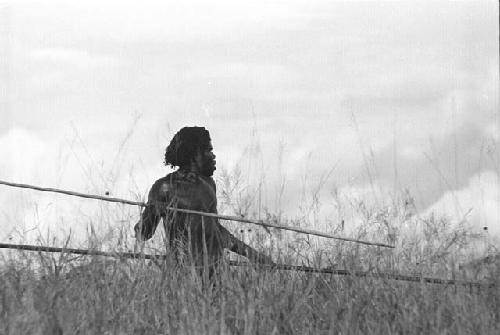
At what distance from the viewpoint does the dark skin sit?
4.94 m

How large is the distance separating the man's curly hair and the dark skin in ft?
0.11

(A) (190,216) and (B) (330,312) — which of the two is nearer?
(B) (330,312)

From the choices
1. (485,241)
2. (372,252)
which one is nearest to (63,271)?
(372,252)

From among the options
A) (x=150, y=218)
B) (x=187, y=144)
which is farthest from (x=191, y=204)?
(x=187, y=144)

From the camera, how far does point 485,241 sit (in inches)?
204

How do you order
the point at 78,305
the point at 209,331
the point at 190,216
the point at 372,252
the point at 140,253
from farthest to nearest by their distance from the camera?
the point at 190,216 < the point at 372,252 < the point at 140,253 < the point at 78,305 < the point at 209,331

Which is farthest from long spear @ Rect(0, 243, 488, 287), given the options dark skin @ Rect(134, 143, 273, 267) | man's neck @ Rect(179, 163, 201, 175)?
man's neck @ Rect(179, 163, 201, 175)

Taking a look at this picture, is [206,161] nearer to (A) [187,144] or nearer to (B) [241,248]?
(A) [187,144]

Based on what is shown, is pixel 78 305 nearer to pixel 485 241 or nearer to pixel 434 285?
pixel 434 285

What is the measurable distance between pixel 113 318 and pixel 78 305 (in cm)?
20

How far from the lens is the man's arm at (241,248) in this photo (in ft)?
14.8

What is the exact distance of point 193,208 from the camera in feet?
17.1

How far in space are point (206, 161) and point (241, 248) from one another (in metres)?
0.84

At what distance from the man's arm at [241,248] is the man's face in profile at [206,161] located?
1.59 feet
